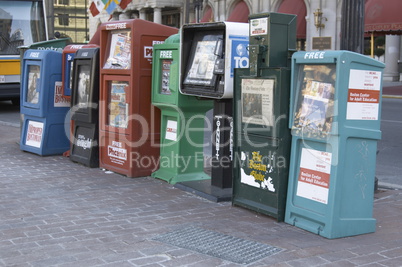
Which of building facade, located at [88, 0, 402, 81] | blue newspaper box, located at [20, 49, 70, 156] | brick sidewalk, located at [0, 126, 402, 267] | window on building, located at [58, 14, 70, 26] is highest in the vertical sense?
window on building, located at [58, 14, 70, 26]

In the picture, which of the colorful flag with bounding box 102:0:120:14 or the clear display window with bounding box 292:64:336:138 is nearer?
the clear display window with bounding box 292:64:336:138

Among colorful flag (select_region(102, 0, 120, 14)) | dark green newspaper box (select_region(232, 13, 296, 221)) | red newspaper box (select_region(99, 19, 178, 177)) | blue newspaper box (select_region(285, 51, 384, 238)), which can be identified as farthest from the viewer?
colorful flag (select_region(102, 0, 120, 14))

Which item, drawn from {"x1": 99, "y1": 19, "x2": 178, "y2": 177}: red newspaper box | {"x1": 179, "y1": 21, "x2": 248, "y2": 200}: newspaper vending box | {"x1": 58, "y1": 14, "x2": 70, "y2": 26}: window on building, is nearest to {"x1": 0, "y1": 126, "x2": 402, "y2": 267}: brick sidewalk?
{"x1": 99, "y1": 19, "x2": 178, "y2": 177}: red newspaper box

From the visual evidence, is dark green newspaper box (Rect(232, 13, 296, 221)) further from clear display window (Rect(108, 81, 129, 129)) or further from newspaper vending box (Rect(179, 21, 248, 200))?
clear display window (Rect(108, 81, 129, 129))

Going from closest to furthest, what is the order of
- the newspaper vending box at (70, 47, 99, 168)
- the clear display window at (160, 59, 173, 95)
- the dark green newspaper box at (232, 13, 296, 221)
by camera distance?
1. the dark green newspaper box at (232, 13, 296, 221)
2. the clear display window at (160, 59, 173, 95)
3. the newspaper vending box at (70, 47, 99, 168)

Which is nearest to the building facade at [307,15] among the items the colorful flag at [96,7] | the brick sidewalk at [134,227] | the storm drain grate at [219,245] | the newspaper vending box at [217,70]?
the colorful flag at [96,7]

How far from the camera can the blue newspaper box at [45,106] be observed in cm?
899

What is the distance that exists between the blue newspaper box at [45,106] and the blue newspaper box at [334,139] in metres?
4.99

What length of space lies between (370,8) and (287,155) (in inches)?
729

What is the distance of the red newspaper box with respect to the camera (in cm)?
730

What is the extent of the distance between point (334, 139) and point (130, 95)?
3.30m

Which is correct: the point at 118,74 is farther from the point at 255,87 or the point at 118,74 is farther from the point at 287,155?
the point at 287,155

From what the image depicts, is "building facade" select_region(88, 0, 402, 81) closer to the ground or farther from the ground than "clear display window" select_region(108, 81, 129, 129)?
farther from the ground

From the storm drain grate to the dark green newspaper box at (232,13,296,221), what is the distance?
701 millimetres
